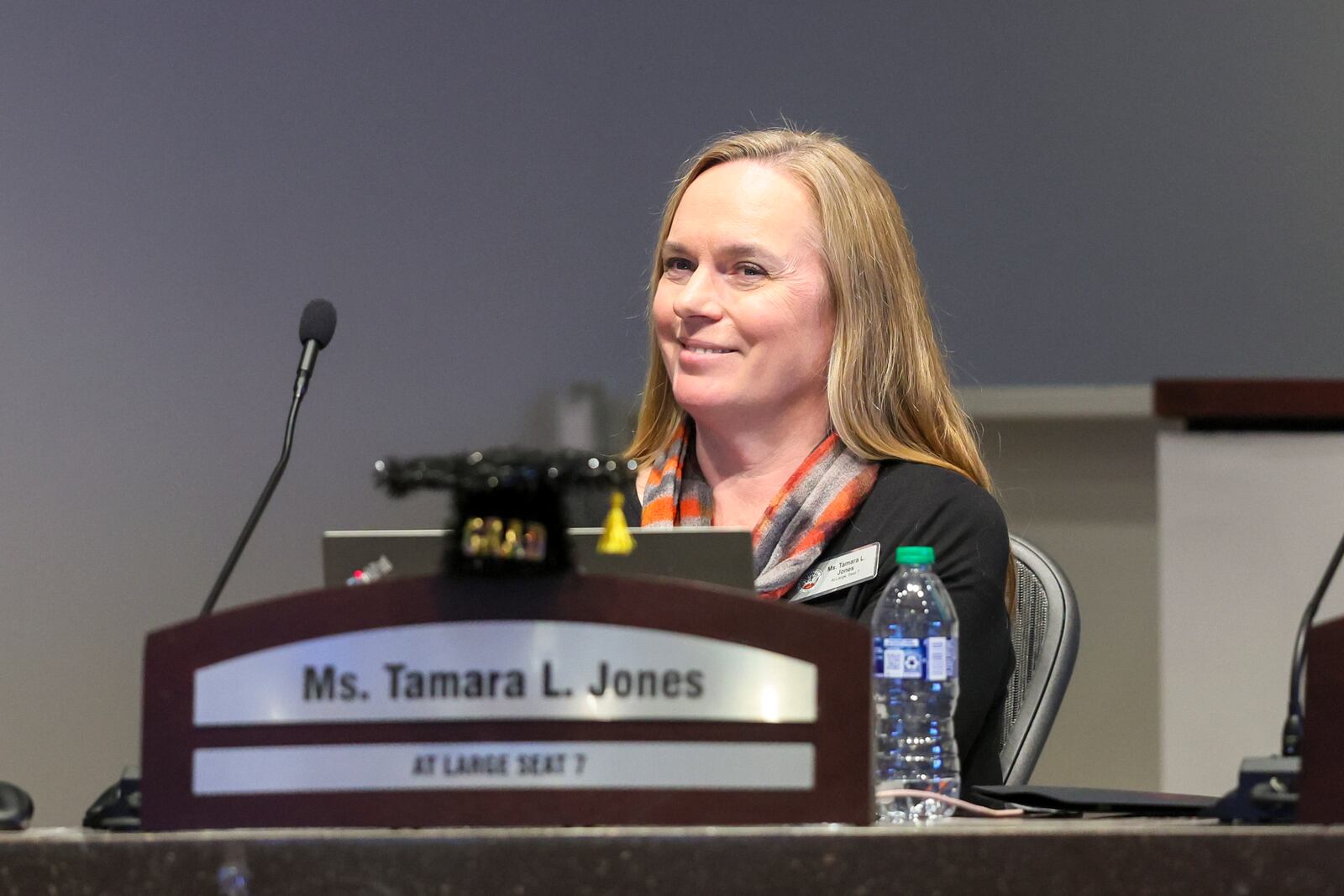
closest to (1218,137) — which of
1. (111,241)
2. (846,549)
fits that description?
(846,549)

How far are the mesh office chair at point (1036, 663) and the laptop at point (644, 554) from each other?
2.09ft

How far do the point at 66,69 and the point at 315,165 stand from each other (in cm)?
62

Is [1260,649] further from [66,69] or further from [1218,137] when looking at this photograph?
[66,69]

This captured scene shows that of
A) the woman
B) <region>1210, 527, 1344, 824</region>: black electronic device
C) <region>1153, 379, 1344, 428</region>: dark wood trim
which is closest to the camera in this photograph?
<region>1210, 527, 1344, 824</region>: black electronic device

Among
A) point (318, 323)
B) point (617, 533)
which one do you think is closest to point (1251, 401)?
point (318, 323)

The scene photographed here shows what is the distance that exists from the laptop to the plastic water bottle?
0.55 ft

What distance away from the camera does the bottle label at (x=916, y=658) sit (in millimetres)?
1229

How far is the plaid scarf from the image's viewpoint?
175 centimetres

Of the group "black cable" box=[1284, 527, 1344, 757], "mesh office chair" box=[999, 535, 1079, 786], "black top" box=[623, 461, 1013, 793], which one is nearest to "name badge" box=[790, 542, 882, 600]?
"black top" box=[623, 461, 1013, 793]

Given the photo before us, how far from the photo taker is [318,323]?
60.5 inches

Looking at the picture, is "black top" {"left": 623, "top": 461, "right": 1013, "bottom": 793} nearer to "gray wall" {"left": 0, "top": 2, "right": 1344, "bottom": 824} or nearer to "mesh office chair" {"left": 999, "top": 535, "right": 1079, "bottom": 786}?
"mesh office chair" {"left": 999, "top": 535, "right": 1079, "bottom": 786}

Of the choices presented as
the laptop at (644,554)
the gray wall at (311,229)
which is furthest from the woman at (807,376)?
the gray wall at (311,229)

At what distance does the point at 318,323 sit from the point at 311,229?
2.35 m

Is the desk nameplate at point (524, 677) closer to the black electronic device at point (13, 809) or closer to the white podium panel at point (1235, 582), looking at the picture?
the black electronic device at point (13, 809)
